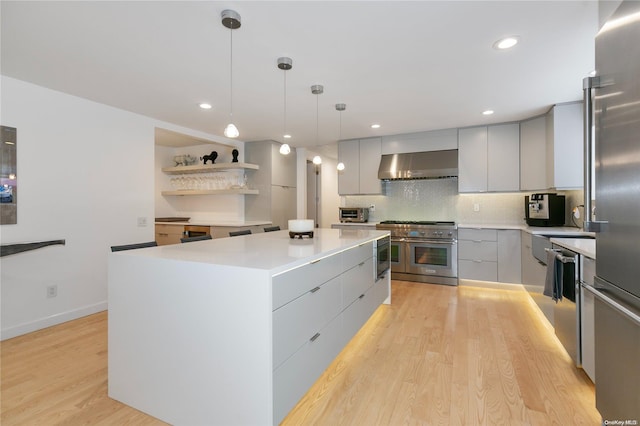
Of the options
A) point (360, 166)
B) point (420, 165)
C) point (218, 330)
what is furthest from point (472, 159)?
point (218, 330)

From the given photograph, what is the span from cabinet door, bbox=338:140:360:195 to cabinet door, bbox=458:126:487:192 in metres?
1.64

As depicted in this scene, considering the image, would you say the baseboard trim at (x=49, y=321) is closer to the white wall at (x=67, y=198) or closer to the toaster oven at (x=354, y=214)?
the white wall at (x=67, y=198)

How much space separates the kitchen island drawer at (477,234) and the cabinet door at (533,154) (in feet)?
2.46

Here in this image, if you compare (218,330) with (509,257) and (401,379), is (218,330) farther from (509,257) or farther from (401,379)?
(509,257)

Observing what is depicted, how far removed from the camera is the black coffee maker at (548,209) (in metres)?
3.92

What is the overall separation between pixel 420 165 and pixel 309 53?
294 centimetres

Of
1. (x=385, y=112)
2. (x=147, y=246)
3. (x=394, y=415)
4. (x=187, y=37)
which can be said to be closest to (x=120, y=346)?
(x=147, y=246)

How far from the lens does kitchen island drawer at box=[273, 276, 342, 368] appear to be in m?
1.46

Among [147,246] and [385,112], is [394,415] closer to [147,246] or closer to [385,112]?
[147,246]

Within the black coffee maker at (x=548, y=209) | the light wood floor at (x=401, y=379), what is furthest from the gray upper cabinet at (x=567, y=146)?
the light wood floor at (x=401, y=379)

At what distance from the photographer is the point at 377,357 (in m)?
2.38

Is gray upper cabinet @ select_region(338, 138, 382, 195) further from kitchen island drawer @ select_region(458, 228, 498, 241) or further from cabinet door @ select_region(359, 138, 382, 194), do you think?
kitchen island drawer @ select_region(458, 228, 498, 241)

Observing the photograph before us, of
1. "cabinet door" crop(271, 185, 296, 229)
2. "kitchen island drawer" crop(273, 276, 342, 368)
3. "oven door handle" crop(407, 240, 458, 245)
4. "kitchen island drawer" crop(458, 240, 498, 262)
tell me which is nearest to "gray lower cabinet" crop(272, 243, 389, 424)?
"kitchen island drawer" crop(273, 276, 342, 368)

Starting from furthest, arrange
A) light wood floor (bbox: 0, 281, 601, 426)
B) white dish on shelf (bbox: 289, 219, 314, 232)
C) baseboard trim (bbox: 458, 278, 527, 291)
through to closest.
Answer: baseboard trim (bbox: 458, 278, 527, 291), white dish on shelf (bbox: 289, 219, 314, 232), light wood floor (bbox: 0, 281, 601, 426)
